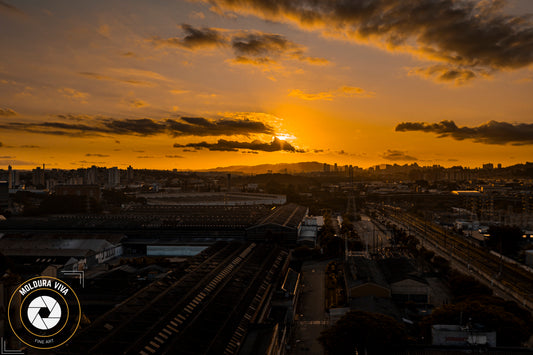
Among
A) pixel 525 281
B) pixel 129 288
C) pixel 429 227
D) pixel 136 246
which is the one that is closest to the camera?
pixel 129 288

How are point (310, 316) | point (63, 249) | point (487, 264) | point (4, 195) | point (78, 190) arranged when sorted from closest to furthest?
point (310, 316)
point (63, 249)
point (487, 264)
point (4, 195)
point (78, 190)

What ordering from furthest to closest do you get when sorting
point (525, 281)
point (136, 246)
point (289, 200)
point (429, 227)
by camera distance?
1. point (289, 200)
2. point (429, 227)
3. point (136, 246)
4. point (525, 281)

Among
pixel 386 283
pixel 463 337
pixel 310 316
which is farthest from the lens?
pixel 386 283

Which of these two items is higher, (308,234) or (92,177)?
(92,177)

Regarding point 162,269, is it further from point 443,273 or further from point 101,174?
point 101,174

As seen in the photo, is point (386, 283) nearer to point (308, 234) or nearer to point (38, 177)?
point (308, 234)

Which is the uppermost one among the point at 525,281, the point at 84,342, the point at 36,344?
the point at 36,344

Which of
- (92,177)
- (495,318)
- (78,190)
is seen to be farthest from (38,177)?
(495,318)

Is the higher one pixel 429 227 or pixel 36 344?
pixel 36 344

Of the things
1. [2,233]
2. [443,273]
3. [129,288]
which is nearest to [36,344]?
[129,288]
